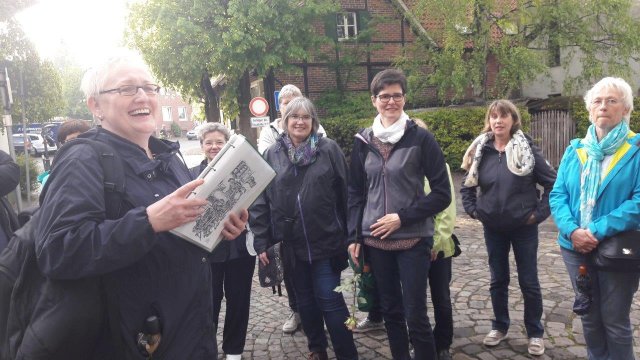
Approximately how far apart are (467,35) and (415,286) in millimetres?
12017

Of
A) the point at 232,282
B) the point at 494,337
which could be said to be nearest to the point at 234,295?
the point at 232,282

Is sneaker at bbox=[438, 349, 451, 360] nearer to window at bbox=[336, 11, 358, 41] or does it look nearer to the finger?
the finger

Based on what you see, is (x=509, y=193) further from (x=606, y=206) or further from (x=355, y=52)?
(x=355, y=52)

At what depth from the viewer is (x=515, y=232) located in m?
3.36

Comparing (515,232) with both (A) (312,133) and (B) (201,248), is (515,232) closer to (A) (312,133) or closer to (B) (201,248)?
(A) (312,133)

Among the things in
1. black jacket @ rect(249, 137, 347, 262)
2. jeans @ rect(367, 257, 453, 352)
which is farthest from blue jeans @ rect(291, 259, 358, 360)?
jeans @ rect(367, 257, 453, 352)

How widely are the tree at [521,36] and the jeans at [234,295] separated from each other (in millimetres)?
11015

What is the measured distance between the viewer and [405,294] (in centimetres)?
284

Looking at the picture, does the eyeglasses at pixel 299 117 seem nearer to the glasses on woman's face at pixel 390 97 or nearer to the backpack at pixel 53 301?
the glasses on woman's face at pixel 390 97

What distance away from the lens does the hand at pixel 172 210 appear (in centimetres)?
150

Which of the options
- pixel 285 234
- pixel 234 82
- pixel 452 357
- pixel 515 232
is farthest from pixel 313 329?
pixel 234 82

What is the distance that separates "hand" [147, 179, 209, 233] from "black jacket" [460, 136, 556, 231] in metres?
2.45

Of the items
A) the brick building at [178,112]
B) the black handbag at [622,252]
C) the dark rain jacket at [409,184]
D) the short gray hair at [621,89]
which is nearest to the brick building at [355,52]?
the dark rain jacket at [409,184]

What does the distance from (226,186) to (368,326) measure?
263cm
